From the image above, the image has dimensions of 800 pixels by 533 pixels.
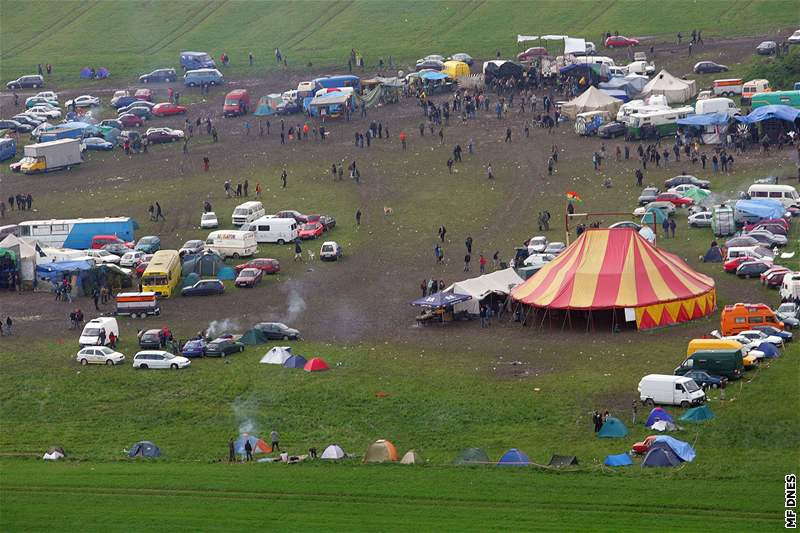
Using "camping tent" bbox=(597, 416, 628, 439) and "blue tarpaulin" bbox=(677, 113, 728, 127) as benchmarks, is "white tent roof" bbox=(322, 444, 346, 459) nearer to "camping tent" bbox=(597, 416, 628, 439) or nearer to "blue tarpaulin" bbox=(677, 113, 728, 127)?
"camping tent" bbox=(597, 416, 628, 439)

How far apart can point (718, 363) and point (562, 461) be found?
11457mm

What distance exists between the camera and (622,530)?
50406 millimetres

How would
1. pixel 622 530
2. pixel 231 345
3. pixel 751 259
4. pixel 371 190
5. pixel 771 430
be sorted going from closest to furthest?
pixel 622 530 → pixel 771 430 → pixel 231 345 → pixel 751 259 → pixel 371 190

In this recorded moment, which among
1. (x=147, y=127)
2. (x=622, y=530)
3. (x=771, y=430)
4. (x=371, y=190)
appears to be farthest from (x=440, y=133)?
(x=622, y=530)

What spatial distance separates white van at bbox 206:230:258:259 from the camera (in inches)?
3629

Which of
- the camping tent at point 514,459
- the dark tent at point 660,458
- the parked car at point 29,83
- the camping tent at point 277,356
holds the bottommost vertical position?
the parked car at point 29,83

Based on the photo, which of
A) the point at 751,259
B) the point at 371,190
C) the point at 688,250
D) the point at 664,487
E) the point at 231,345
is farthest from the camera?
the point at 371,190

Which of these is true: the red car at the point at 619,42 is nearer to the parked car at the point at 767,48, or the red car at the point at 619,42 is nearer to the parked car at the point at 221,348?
the parked car at the point at 767,48

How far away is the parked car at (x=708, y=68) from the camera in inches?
4818

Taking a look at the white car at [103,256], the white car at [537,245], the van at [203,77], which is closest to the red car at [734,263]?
the white car at [537,245]

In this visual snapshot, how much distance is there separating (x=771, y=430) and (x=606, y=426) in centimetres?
588

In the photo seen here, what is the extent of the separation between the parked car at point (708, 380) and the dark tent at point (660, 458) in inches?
334

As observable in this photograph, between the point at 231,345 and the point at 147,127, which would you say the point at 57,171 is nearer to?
the point at 147,127

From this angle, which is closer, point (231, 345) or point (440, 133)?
point (231, 345)
